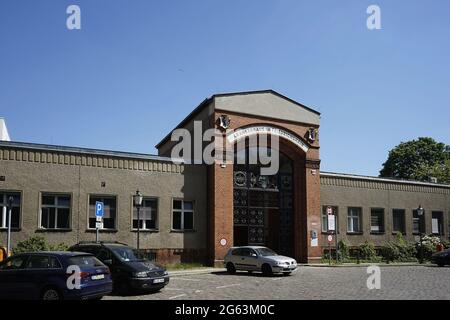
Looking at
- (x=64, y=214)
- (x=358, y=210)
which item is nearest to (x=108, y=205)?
(x=64, y=214)

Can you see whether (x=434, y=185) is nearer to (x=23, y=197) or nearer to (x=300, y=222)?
(x=300, y=222)

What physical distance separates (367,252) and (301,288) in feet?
59.7

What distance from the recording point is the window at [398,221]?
3794 cm

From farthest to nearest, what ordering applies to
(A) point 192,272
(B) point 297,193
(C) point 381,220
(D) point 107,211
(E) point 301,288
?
(C) point 381,220, (B) point 297,193, (D) point 107,211, (A) point 192,272, (E) point 301,288

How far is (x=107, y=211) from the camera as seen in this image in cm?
2619

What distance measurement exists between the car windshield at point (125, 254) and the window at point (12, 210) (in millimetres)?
8312

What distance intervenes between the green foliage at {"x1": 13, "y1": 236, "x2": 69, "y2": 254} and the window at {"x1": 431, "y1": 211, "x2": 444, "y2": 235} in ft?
96.3

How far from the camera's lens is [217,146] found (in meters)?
28.8

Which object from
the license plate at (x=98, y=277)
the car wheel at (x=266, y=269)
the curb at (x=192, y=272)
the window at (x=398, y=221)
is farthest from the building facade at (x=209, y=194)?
the license plate at (x=98, y=277)

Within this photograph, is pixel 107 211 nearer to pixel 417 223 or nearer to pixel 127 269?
pixel 127 269

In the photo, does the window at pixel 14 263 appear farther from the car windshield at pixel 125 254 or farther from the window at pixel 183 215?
the window at pixel 183 215

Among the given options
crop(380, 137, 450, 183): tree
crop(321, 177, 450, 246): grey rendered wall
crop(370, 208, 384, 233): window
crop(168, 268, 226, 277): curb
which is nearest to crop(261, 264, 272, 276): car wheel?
crop(168, 268, 226, 277): curb

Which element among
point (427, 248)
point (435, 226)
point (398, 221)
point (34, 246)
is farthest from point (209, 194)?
point (435, 226)

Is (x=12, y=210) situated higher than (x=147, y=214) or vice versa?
(x=12, y=210)
